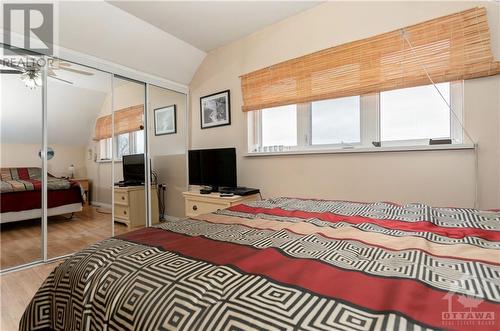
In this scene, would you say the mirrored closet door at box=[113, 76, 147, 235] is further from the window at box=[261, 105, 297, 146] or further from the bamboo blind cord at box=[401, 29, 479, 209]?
the bamboo blind cord at box=[401, 29, 479, 209]

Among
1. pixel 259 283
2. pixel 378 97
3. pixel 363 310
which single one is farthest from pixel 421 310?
pixel 378 97

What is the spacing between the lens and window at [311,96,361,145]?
2359 millimetres

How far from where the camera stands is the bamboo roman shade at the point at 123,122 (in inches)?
114

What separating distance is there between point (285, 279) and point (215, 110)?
3.00 metres

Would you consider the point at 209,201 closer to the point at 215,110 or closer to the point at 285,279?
the point at 215,110

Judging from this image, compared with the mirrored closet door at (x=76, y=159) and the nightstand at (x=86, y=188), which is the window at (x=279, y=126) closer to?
the mirrored closet door at (x=76, y=159)

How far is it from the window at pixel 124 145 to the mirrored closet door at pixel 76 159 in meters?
0.02

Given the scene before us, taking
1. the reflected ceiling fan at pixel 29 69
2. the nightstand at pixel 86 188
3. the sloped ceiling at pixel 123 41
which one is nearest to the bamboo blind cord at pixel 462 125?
the sloped ceiling at pixel 123 41

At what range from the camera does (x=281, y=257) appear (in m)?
0.75

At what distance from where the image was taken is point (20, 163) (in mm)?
2350

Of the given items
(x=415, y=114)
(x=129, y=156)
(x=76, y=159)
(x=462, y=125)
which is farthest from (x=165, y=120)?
(x=462, y=125)

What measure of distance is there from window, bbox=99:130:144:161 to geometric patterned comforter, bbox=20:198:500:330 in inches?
89.4

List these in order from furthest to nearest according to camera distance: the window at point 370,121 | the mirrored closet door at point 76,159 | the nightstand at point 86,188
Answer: the nightstand at point 86,188 → the mirrored closet door at point 76,159 → the window at point 370,121

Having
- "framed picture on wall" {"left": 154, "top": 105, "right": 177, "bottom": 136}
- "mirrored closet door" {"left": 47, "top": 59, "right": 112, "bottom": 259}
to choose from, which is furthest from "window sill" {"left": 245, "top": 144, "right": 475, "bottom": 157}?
"mirrored closet door" {"left": 47, "top": 59, "right": 112, "bottom": 259}
